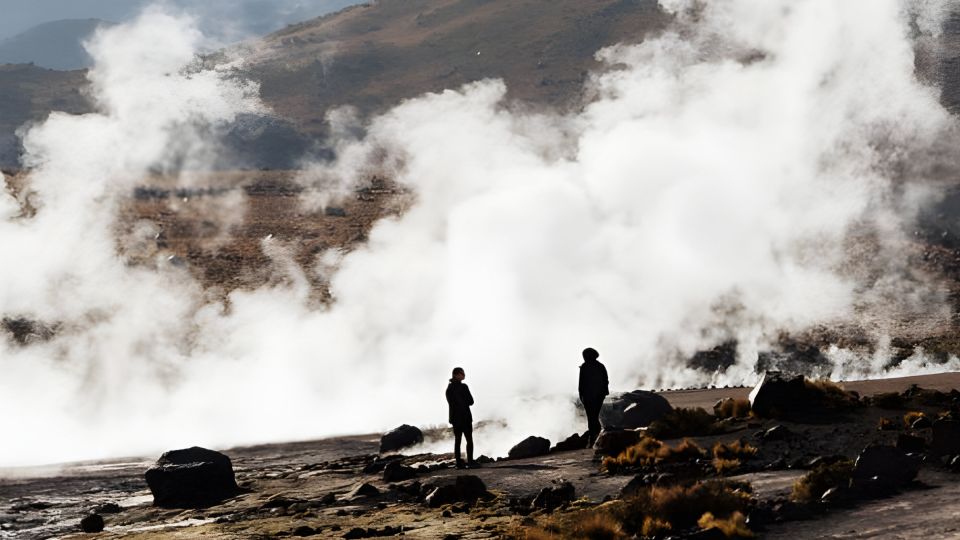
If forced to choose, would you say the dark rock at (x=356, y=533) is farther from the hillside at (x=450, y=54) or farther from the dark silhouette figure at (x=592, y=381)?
the hillside at (x=450, y=54)

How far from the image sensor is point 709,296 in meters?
37.9

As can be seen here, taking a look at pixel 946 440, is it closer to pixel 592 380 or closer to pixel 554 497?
pixel 554 497

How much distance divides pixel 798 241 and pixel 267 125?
238 feet

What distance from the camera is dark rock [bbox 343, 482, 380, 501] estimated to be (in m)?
17.6

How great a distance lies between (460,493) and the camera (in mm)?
16219

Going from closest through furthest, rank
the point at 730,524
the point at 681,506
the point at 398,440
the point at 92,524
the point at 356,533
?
the point at 730,524 → the point at 681,506 → the point at 356,533 → the point at 92,524 → the point at 398,440

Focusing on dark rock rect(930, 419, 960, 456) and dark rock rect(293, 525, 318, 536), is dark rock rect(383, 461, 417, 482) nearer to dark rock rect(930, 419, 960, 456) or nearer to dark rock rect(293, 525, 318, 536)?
dark rock rect(293, 525, 318, 536)

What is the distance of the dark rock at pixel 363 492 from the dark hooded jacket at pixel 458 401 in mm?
1781

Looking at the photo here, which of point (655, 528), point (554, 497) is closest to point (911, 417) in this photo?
point (554, 497)

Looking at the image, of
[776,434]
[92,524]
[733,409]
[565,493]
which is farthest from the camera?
[733,409]

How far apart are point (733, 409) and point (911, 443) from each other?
553 cm

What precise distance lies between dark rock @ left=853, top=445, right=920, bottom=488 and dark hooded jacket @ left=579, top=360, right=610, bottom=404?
581 centimetres

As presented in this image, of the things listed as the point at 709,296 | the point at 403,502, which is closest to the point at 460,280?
the point at 709,296

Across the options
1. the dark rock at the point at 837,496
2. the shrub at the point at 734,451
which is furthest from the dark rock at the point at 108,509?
the dark rock at the point at 837,496
